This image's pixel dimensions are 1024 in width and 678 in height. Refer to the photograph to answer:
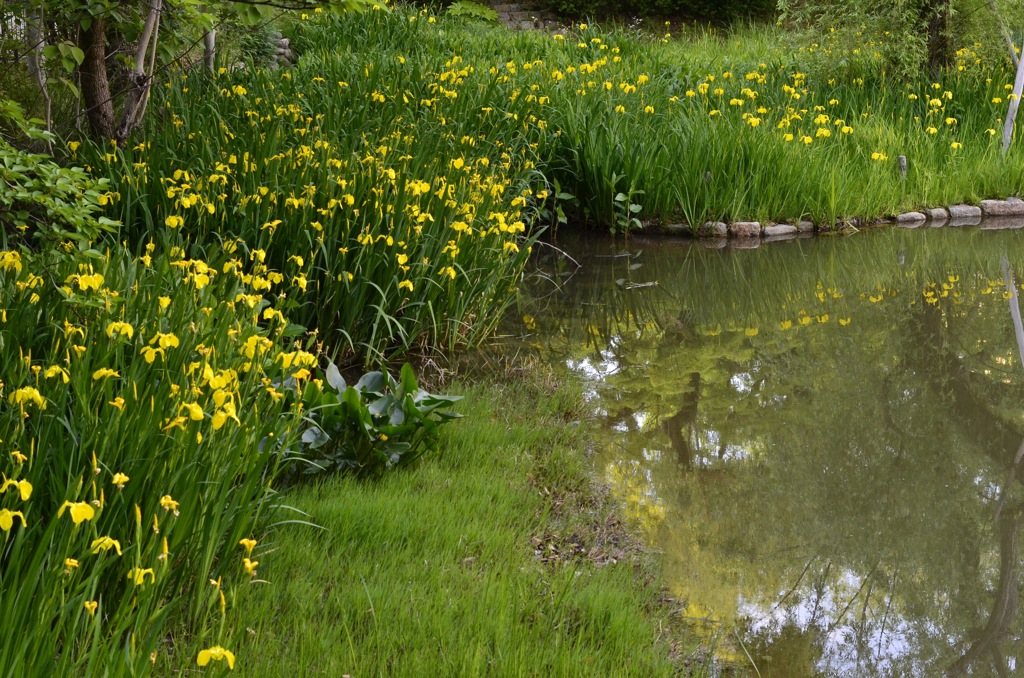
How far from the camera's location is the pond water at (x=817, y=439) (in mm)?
2592

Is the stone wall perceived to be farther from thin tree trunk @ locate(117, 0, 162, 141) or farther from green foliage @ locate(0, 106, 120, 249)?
green foliage @ locate(0, 106, 120, 249)

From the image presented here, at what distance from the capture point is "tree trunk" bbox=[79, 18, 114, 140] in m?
5.62

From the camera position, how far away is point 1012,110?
8.09 m

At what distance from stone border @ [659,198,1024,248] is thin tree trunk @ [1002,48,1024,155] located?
0.57 m

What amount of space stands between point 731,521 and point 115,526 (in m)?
1.89

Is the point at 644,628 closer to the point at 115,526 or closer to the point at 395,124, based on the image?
the point at 115,526

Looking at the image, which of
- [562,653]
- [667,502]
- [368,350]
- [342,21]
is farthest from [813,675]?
[342,21]

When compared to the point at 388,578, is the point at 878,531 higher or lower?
lower

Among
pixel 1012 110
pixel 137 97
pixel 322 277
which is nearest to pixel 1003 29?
pixel 1012 110

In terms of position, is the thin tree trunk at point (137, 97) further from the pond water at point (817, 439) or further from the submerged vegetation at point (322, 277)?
the pond water at point (817, 439)

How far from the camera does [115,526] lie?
6.96ft

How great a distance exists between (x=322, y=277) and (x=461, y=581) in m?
2.21

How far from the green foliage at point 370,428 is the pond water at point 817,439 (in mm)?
715

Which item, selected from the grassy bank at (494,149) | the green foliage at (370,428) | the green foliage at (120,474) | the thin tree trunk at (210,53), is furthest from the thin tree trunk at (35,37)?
the green foliage at (370,428)
